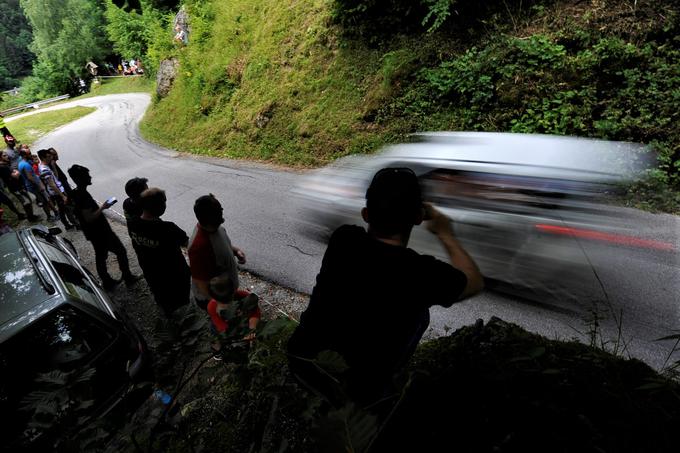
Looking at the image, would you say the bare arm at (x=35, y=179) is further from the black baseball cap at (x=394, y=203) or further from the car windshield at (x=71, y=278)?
the black baseball cap at (x=394, y=203)

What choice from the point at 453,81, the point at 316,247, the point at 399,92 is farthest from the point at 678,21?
the point at 316,247

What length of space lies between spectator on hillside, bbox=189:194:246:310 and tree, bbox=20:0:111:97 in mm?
46659

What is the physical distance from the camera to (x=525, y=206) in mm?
3961

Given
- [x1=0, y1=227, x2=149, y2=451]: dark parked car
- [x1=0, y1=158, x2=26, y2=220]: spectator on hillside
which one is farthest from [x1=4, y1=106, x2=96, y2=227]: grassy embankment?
[x1=0, y1=227, x2=149, y2=451]: dark parked car

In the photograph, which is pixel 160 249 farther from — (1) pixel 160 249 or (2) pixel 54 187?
(2) pixel 54 187

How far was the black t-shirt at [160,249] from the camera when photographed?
3.30 metres

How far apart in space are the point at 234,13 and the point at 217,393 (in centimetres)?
1843

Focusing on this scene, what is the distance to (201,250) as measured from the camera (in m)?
2.91

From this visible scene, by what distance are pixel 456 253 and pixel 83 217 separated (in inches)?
206

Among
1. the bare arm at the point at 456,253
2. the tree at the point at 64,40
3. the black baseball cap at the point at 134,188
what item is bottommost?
the black baseball cap at the point at 134,188

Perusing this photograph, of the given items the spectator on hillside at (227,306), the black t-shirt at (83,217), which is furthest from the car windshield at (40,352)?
the black t-shirt at (83,217)

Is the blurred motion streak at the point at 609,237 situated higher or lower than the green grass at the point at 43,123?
higher

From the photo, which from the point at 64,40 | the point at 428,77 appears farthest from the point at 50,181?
the point at 64,40

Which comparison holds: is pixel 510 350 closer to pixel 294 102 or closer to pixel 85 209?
pixel 85 209
